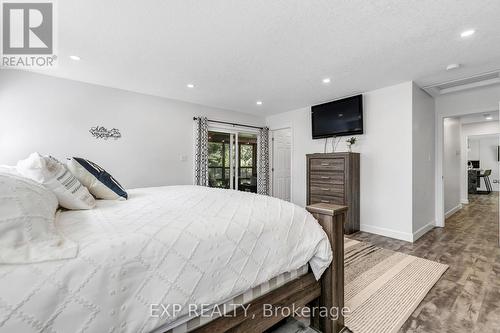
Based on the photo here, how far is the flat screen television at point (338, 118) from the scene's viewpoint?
12.3 feet

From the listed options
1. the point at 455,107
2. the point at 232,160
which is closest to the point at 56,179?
the point at 232,160

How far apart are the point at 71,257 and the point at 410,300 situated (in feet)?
7.98

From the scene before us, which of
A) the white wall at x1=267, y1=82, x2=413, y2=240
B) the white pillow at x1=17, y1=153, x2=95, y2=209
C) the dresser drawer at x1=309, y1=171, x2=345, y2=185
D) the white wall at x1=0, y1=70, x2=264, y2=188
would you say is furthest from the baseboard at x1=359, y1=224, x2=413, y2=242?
the white pillow at x1=17, y1=153, x2=95, y2=209

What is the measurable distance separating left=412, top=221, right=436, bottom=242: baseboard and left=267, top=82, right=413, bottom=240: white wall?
0.47 ft

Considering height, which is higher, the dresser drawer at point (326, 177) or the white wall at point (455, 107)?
the white wall at point (455, 107)

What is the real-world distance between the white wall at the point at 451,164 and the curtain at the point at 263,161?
3.83 metres

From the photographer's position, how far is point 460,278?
2.19m

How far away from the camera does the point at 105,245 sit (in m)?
0.79

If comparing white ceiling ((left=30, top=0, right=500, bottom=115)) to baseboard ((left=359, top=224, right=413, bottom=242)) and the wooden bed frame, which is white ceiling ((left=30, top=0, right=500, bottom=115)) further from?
baseboard ((left=359, top=224, right=413, bottom=242))

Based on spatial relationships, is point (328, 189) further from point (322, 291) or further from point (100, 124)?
point (100, 124)

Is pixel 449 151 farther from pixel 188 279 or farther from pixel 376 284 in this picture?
pixel 188 279

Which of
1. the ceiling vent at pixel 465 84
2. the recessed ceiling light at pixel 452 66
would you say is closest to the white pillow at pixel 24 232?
the recessed ceiling light at pixel 452 66

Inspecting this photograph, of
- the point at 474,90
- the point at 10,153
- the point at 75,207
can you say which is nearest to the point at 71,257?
the point at 75,207

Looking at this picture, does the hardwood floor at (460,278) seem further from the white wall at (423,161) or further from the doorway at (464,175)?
the doorway at (464,175)
